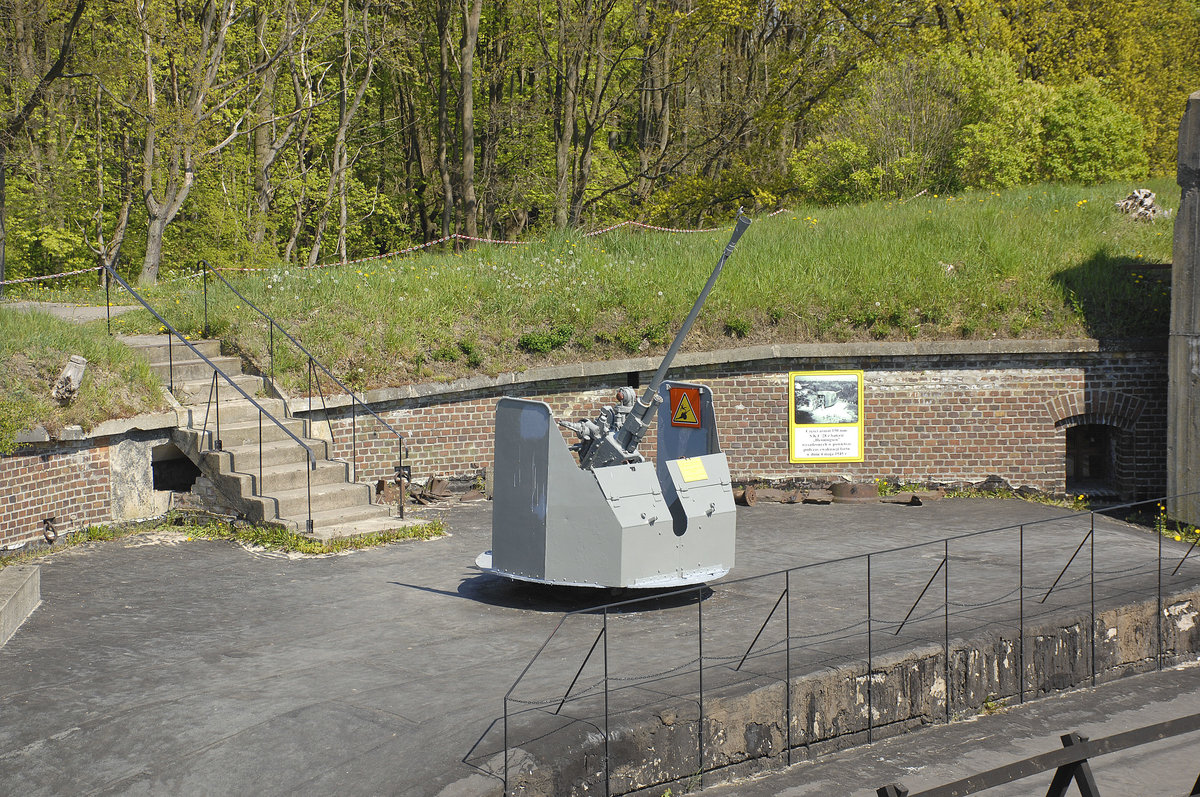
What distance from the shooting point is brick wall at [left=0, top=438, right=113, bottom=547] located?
1212cm

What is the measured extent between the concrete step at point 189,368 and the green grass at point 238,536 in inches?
85.2

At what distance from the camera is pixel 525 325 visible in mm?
17094

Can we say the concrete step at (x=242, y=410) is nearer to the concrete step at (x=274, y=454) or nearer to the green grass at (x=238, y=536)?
the concrete step at (x=274, y=454)

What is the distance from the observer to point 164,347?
50.3 ft

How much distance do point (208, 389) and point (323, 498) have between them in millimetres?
2580

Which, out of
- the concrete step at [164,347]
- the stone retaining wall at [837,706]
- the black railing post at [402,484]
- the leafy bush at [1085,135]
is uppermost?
the leafy bush at [1085,135]

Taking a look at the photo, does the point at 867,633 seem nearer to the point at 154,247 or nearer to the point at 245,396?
the point at 245,396

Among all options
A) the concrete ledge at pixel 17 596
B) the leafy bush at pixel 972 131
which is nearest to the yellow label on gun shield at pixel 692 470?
the concrete ledge at pixel 17 596

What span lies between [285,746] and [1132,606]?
8.04 meters

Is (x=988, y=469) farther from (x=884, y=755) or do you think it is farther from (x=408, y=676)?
(x=408, y=676)

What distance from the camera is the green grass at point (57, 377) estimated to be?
41.2ft

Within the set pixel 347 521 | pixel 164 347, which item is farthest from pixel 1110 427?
pixel 164 347

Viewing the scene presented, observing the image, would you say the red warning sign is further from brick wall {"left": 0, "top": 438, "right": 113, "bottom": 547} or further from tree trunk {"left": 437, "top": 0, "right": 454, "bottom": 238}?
tree trunk {"left": 437, "top": 0, "right": 454, "bottom": 238}

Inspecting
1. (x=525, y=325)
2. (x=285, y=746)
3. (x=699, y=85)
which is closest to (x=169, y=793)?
(x=285, y=746)
